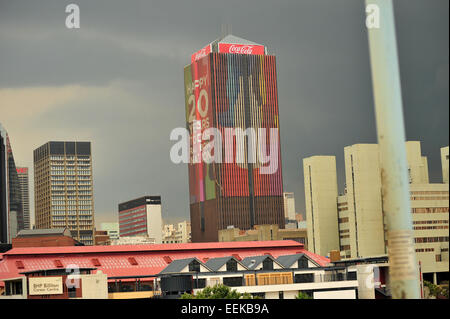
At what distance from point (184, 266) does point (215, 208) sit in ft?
252

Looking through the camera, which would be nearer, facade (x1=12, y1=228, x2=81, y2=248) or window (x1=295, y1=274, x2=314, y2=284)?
window (x1=295, y1=274, x2=314, y2=284)

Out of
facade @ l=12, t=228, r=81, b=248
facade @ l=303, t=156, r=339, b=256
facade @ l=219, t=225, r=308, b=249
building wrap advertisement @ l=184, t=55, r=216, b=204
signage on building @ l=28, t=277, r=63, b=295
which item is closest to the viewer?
signage on building @ l=28, t=277, r=63, b=295

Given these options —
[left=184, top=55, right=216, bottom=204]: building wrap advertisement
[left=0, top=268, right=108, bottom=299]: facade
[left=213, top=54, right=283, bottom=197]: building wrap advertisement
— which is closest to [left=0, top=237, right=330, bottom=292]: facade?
[left=0, top=268, right=108, bottom=299]: facade

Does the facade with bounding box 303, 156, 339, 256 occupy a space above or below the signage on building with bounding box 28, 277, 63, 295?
above

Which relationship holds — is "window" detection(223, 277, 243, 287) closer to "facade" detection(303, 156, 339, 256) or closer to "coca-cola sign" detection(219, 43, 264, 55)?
"facade" detection(303, 156, 339, 256)

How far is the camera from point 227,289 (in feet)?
138

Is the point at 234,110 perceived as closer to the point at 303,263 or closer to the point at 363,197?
the point at 363,197

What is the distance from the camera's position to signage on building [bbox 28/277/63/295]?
42.8 m

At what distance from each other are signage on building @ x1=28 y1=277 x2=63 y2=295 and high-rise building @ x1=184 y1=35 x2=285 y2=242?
79484mm

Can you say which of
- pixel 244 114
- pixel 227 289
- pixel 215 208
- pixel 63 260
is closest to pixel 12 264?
Answer: pixel 63 260

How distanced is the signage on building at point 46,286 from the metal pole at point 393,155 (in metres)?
27.5

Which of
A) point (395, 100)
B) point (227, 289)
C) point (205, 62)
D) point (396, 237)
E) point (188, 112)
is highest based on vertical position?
point (205, 62)

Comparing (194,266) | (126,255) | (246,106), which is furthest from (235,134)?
(194,266)
